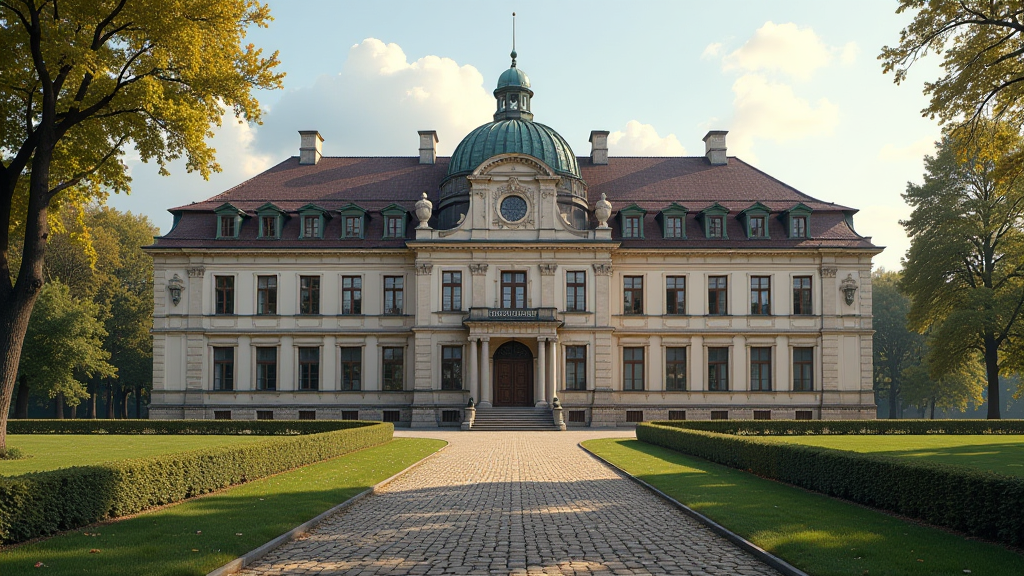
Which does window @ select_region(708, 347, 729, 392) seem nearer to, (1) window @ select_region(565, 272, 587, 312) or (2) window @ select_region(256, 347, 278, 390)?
(1) window @ select_region(565, 272, 587, 312)

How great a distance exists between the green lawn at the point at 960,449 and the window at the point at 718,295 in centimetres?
1522

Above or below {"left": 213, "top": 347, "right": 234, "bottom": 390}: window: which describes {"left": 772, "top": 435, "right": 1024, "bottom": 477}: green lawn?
below

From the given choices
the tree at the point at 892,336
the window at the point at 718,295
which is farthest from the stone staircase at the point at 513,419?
the tree at the point at 892,336

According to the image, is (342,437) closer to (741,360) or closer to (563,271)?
(563,271)

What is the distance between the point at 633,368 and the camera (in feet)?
148

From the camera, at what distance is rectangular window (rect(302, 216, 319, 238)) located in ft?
149

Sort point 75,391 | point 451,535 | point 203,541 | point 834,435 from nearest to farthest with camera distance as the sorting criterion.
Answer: point 203,541
point 451,535
point 834,435
point 75,391

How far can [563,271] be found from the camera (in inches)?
1725

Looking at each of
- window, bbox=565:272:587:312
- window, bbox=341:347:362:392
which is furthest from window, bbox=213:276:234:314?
window, bbox=565:272:587:312

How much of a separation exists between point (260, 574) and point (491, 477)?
1058 centimetres

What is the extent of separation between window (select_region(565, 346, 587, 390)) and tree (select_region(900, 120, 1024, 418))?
19.5 m

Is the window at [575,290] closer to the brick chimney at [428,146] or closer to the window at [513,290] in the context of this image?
the window at [513,290]

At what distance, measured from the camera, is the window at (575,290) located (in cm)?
4400

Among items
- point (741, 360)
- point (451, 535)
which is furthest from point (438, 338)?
point (451, 535)
